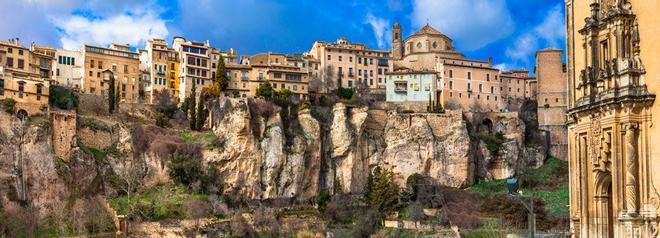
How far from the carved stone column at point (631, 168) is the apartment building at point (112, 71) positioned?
64.2 m

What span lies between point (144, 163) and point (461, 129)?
27807 mm

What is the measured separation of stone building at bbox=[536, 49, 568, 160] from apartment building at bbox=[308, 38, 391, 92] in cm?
1596

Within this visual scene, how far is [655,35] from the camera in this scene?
13.1 m

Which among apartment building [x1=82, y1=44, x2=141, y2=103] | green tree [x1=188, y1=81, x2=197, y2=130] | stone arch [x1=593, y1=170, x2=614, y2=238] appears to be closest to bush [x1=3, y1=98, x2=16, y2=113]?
apartment building [x1=82, y1=44, x2=141, y2=103]

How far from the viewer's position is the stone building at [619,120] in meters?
13.1

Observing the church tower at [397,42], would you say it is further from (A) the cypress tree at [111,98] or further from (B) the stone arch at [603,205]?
(B) the stone arch at [603,205]

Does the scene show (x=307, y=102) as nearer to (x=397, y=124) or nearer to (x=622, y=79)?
(x=397, y=124)

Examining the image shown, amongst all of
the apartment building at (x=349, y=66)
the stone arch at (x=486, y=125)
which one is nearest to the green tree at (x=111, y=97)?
the apartment building at (x=349, y=66)

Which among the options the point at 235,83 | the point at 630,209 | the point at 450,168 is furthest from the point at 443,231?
the point at 630,209

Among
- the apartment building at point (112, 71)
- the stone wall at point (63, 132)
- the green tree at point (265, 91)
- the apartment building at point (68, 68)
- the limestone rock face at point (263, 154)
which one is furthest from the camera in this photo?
the apartment building at point (112, 71)

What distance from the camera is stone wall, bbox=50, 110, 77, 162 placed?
61347mm

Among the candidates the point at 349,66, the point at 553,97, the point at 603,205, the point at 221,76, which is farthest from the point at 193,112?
the point at 603,205

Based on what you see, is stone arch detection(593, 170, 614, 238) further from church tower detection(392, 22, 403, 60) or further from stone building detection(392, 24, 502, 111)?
church tower detection(392, 22, 403, 60)

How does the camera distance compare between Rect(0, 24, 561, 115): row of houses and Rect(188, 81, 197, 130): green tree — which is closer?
Rect(188, 81, 197, 130): green tree
